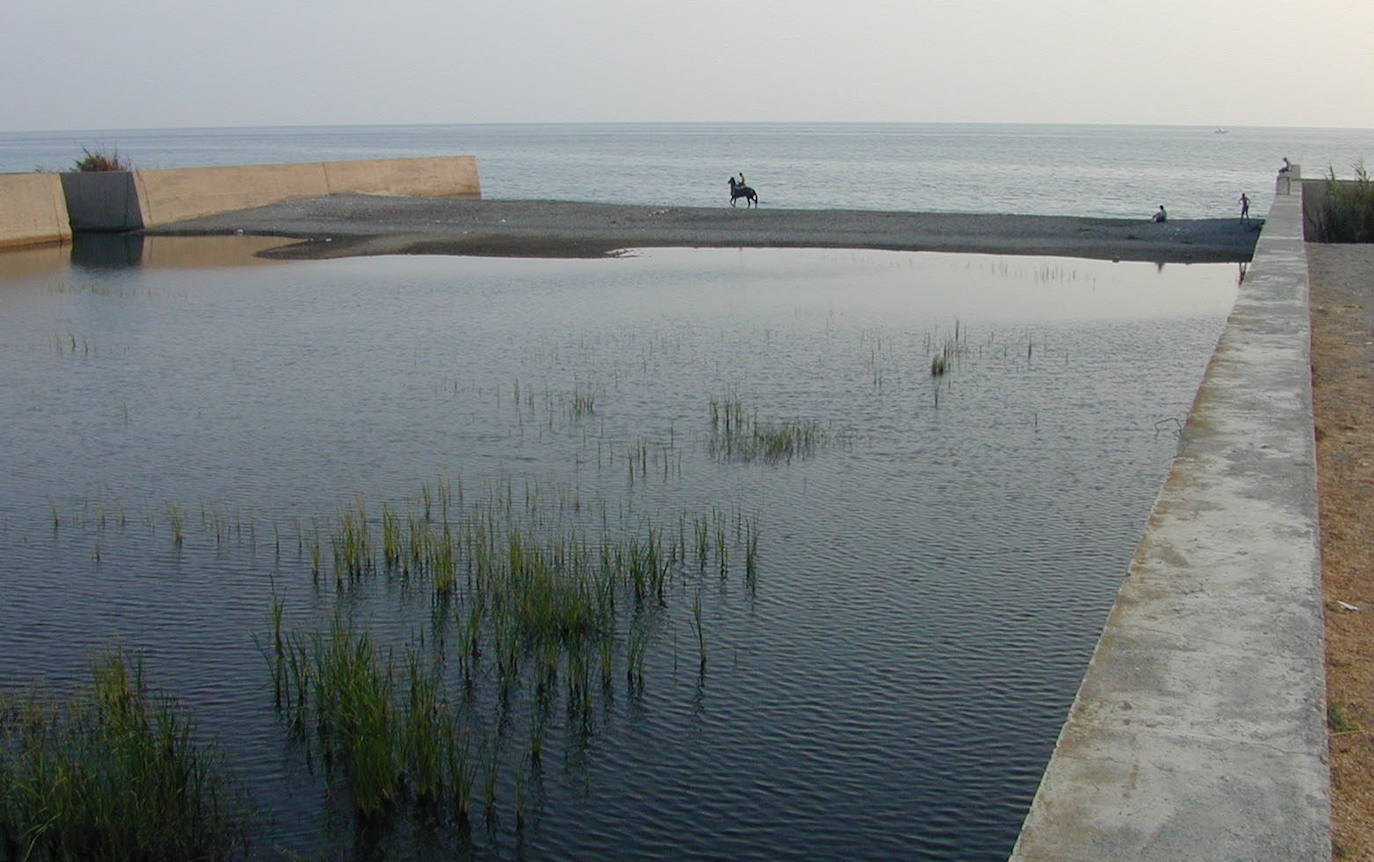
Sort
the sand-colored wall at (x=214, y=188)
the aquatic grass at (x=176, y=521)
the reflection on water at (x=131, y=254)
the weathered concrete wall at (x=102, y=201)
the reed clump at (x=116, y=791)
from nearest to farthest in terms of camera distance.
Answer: the reed clump at (x=116, y=791) → the aquatic grass at (x=176, y=521) → the reflection on water at (x=131, y=254) → the weathered concrete wall at (x=102, y=201) → the sand-colored wall at (x=214, y=188)

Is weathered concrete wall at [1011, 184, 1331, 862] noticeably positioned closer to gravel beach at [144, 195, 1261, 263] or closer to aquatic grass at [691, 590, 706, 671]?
aquatic grass at [691, 590, 706, 671]

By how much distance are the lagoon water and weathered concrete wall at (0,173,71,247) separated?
1004 cm

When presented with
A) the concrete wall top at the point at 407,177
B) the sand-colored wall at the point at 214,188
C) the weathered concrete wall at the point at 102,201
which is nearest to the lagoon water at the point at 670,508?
the weathered concrete wall at the point at 102,201

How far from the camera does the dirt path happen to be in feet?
13.5

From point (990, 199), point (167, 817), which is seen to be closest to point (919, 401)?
point (167, 817)

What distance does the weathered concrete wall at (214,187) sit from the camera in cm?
3120

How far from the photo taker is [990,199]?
53844 mm

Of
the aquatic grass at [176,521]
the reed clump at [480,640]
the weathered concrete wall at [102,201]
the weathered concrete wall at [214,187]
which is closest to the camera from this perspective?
the reed clump at [480,640]

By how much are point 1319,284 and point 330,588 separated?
13026 mm

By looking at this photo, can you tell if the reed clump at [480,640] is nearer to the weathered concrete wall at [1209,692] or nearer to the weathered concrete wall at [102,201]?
the weathered concrete wall at [1209,692]

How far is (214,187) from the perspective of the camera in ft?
109

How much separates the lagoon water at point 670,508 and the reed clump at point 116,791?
23 centimetres

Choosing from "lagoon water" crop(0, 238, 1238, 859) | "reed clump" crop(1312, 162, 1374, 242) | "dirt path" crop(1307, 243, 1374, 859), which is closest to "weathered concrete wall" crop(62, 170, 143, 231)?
"lagoon water" crop(0, 238, 1238, 859)

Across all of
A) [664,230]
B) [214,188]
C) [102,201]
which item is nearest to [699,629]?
[664,230]
